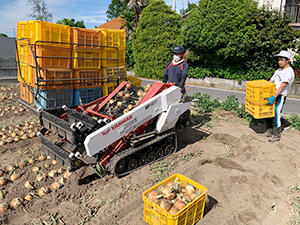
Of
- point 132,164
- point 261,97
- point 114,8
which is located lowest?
point 132,164

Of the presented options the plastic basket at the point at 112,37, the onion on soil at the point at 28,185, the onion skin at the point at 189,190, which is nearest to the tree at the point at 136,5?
the plastic basket at the point at 112,37

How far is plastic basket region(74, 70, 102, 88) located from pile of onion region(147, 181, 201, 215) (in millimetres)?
3688

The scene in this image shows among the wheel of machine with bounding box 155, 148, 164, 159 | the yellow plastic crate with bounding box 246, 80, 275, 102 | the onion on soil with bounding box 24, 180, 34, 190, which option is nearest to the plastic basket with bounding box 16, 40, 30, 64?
the onion on soil with bounding box 24, 180, 34, 190

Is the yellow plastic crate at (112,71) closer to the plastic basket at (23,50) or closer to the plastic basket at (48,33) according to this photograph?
the plastic basket at (48,33)

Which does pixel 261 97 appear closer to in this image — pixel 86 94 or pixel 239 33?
pixel 86 94

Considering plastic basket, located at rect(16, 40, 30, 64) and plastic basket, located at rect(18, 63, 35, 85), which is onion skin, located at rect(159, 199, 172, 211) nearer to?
plastic basket, located at rect(18, 63, 35, 85)

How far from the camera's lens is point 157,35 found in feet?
62.8

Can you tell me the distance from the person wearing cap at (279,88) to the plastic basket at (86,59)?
467 cm

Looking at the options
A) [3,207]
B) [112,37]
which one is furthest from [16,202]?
[112,37]

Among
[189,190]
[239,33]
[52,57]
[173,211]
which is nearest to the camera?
[173,211]

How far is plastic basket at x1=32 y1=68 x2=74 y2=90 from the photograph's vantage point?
553 centimetres

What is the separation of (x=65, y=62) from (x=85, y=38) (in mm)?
812

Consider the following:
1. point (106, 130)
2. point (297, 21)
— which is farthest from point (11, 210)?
point (297, 21)

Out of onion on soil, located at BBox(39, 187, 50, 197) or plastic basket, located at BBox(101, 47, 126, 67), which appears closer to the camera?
onion on soil, located at BBox(39, 187, 50, 197)
